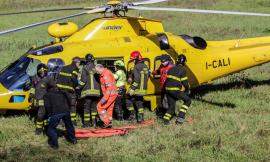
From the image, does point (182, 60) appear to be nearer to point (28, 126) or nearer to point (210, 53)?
point (210, 53)

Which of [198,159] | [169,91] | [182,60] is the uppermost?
[182,60]

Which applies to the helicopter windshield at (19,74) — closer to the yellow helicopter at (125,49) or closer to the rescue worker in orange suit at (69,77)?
the yellow helicopter at (125,49)

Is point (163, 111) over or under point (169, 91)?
under

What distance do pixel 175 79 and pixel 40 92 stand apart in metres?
3.27

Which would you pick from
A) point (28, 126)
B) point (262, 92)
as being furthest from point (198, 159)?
point (262, 92)

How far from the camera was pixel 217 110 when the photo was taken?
12.3 metres

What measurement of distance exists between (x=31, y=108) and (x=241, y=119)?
537cm

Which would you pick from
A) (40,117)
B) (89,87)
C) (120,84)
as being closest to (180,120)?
(120,84)

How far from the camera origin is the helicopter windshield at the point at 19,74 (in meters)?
11.1

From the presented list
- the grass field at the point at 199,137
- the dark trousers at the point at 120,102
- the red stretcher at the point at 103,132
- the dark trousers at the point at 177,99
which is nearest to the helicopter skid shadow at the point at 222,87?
the grass field at the point at 199,137

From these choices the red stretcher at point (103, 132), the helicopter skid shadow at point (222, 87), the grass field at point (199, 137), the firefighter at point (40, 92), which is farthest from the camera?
the helicopter skid shadow at point (222, 87)

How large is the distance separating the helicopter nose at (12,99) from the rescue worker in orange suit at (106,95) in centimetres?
191

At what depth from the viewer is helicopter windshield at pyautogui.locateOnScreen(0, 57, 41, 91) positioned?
36.5 feet

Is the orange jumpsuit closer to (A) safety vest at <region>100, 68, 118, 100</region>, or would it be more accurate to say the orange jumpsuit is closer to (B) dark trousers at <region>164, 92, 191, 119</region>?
(A) safety vest at <region>100, 68, 118, 100</region>
